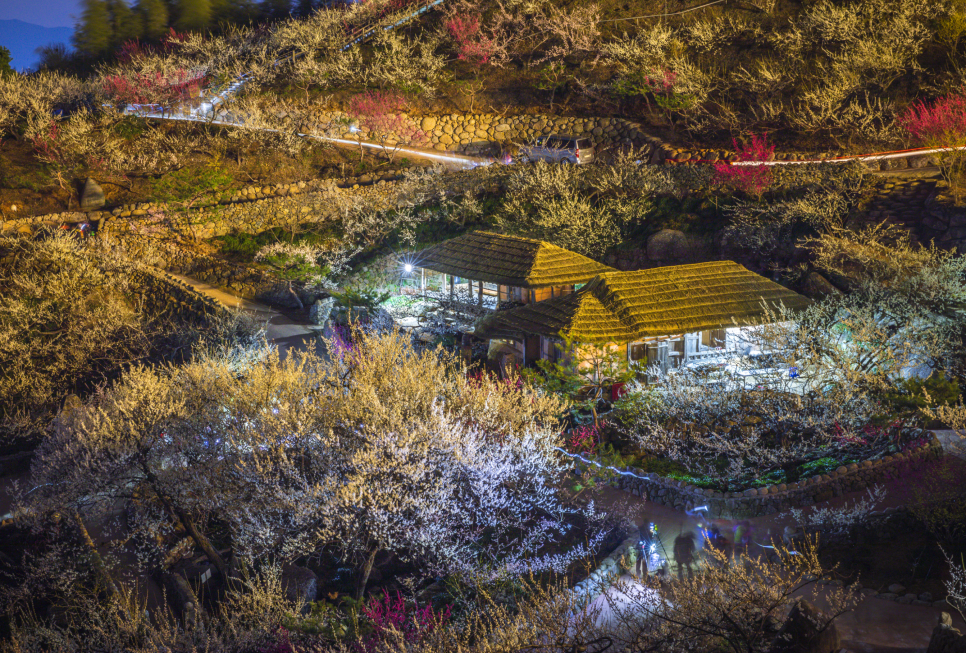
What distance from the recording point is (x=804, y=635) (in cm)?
644

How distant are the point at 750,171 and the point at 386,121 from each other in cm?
1678

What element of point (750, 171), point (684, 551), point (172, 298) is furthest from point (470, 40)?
point (684, 551)

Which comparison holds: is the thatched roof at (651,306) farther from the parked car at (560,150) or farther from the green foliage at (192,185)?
the green foliage at (192,185)

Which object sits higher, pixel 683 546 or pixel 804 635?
pixel 804 635

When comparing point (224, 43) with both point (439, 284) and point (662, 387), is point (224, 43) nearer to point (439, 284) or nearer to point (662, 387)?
point (439, 284)

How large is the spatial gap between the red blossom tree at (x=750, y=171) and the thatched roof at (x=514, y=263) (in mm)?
7260

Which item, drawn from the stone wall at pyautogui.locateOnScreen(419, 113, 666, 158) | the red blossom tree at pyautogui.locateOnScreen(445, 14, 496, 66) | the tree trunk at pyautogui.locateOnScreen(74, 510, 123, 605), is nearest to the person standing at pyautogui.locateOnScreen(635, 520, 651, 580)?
the tree trunk at pyautogui.locateOnScreen(74, 510, 123, 605)

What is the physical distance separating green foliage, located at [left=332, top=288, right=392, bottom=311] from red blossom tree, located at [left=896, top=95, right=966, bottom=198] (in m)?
16.0

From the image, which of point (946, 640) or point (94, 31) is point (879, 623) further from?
point (94, 31)

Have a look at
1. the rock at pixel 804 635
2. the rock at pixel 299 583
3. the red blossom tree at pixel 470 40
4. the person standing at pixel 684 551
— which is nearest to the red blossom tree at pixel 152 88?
the red blossom tree at pixel 470 40

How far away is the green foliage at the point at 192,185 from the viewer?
26453 millimetres

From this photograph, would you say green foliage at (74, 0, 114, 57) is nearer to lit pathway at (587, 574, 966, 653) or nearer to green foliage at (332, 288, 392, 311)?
green foliage at (332, 288, 392, 311)

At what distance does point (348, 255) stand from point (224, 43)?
23.5 metres

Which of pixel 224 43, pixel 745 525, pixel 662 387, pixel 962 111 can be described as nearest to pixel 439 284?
pixel 662 387
